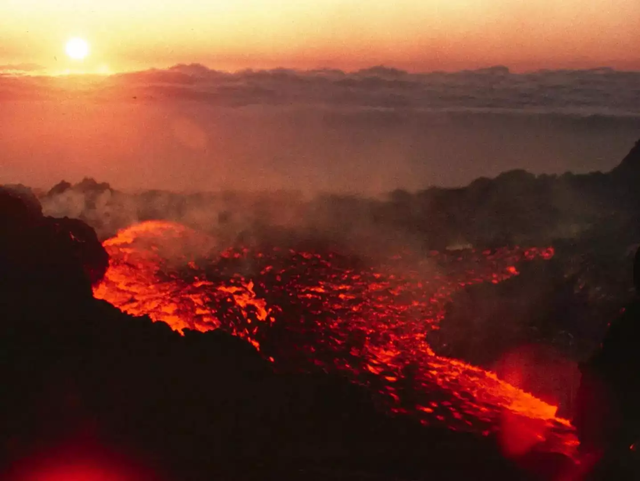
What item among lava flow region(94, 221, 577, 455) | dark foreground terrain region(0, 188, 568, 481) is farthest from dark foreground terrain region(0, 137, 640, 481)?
lava flow region(94, 221, 577, 455)

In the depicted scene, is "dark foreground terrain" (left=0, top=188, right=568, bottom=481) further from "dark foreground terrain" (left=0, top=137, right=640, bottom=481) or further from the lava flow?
the lava flow

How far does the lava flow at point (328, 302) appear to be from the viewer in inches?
131

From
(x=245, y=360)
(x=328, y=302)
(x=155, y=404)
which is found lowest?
(x=155, y=404)

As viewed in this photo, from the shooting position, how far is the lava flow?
3323 mm

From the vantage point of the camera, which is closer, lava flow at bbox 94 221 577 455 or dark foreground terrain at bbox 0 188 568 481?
dark foreground terrain at bbox 0 188 568 481

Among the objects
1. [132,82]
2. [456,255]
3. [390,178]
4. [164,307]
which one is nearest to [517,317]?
[456,255]

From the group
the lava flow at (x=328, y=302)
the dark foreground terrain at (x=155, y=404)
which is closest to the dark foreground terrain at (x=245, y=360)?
the dark foreground terrain at (x=155, y=404)

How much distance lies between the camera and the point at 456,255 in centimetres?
370

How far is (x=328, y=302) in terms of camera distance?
359 centimetres

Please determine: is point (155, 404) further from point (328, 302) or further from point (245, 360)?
point (328, 302)

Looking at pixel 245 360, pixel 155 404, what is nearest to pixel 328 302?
pixel 245 360

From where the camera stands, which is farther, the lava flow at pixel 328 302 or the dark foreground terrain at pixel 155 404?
the lava flow at pixel 328 302

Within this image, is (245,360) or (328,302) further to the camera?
(328,302)

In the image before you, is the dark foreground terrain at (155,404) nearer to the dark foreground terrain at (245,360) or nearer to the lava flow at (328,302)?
the dark foreground terrain at (245,360)
